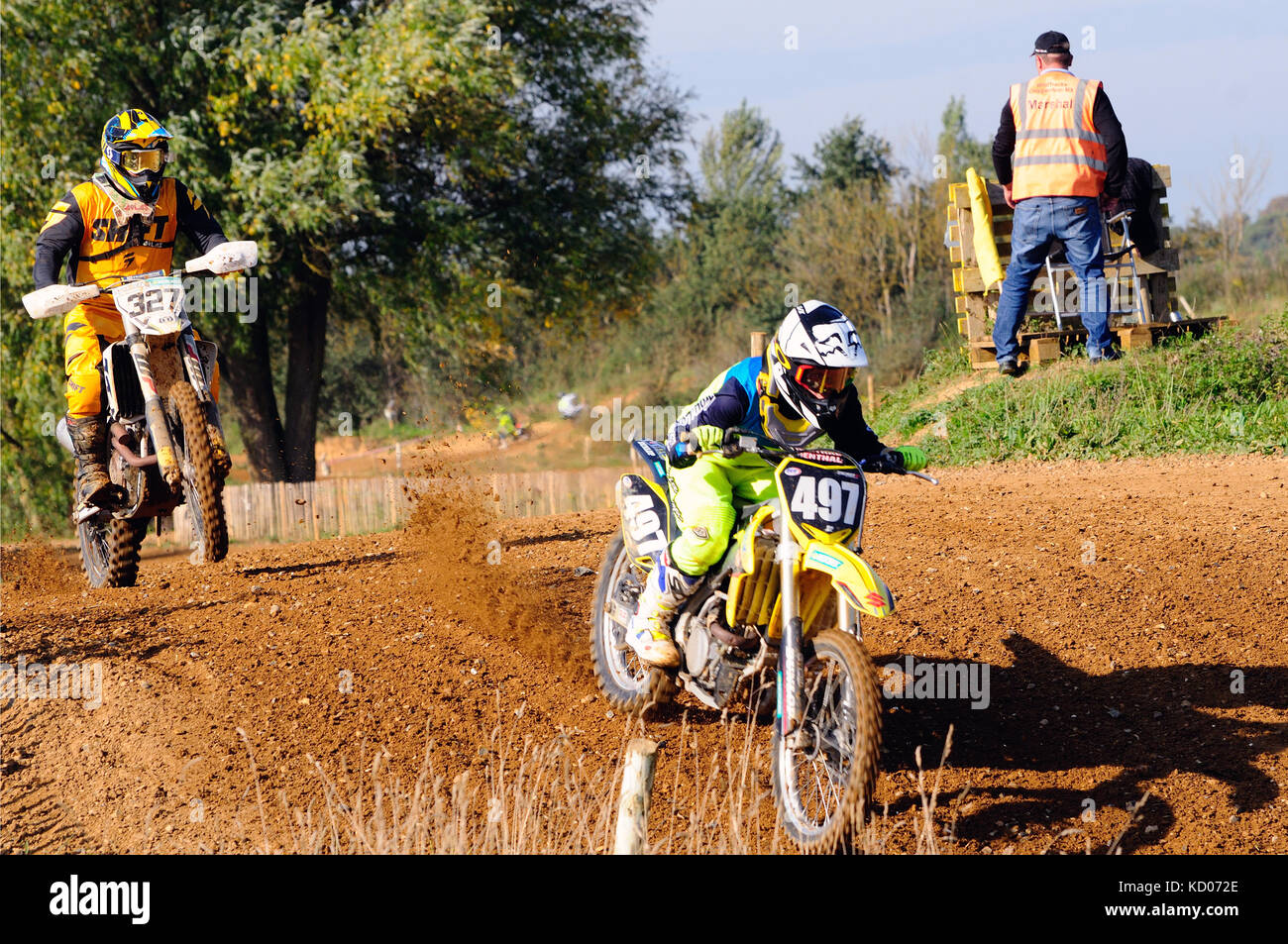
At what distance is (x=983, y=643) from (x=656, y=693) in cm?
192

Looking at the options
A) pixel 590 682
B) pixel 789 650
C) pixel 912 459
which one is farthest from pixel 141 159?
pixel 789 650

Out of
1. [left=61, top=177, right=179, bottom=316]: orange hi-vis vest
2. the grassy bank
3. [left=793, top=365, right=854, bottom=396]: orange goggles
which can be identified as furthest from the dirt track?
[left=61, top=177, right=179, bottom=316]: orange hi-vis vest

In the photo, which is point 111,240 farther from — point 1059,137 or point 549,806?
point 1059,137

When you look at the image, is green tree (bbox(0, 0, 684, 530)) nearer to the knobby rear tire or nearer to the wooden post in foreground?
the knobby rear tire

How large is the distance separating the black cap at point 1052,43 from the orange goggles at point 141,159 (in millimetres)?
7458

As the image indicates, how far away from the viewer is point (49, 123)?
1617 cm

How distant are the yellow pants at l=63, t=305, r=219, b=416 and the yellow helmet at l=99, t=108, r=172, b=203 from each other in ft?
2.69

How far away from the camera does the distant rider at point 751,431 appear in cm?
459

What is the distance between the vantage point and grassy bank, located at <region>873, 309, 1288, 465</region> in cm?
1064

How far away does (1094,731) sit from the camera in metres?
5.59

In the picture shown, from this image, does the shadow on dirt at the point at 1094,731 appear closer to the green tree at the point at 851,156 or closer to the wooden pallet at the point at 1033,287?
the wooden pallet at the point at 1033,287

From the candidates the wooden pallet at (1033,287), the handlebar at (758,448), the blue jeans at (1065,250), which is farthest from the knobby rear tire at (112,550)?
the wooden pallet at (1033,287)
